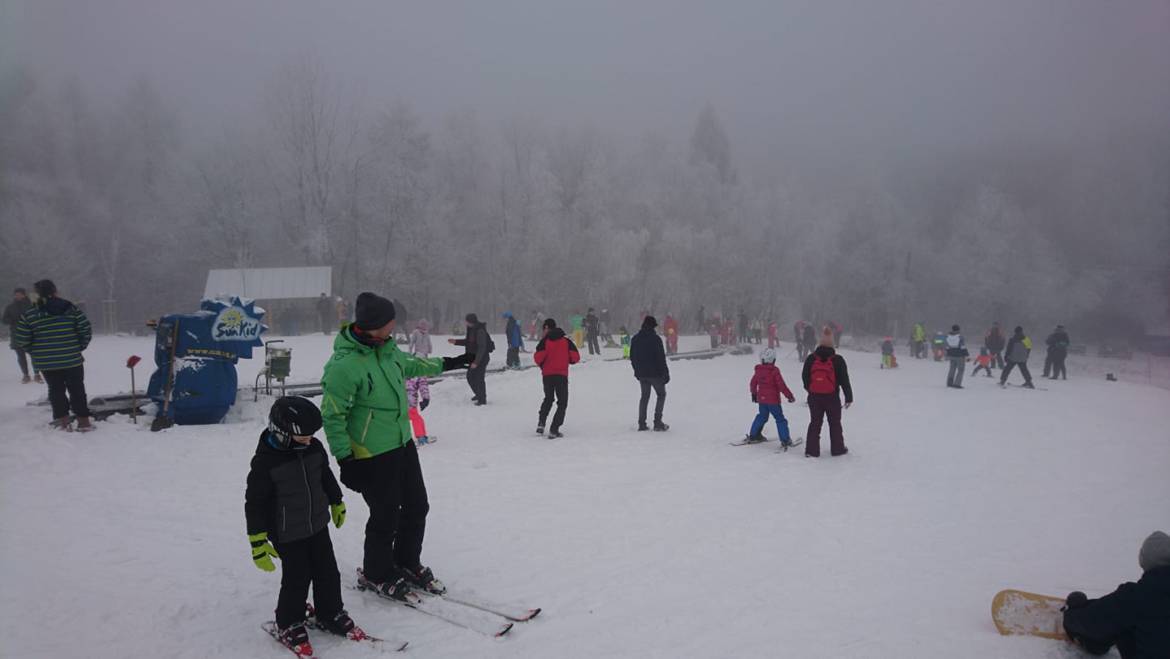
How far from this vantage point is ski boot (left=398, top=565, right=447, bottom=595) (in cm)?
441

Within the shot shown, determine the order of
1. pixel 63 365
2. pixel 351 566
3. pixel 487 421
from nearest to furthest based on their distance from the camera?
1. pixel 351 566
2. pixel 63 365
3. pixel 487 421

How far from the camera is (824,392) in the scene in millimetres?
8984

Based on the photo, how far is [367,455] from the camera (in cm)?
414

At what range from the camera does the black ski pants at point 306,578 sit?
3.69m

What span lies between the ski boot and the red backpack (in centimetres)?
620

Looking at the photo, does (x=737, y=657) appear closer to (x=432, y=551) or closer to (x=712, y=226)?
(x=432, y=551)

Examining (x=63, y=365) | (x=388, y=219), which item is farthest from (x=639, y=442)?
(x=388, y=219)

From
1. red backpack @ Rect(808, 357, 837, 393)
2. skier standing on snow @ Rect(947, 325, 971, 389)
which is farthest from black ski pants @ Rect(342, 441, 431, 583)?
skier standing on snow @ Rect(947, 325, 971, 389)

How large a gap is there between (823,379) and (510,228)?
36958 mm

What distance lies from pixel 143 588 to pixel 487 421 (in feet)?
25.0

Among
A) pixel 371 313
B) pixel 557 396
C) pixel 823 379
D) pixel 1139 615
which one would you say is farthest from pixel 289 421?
pixel 823 379

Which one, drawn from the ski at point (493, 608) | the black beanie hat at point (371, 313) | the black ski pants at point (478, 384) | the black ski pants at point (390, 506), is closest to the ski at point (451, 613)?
the ski at point (493, 608)

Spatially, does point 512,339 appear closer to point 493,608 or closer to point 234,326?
point 234,326

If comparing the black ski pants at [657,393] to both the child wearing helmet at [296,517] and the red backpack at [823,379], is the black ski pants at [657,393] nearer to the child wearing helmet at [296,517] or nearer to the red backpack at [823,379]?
the red backpack at [823,379]
